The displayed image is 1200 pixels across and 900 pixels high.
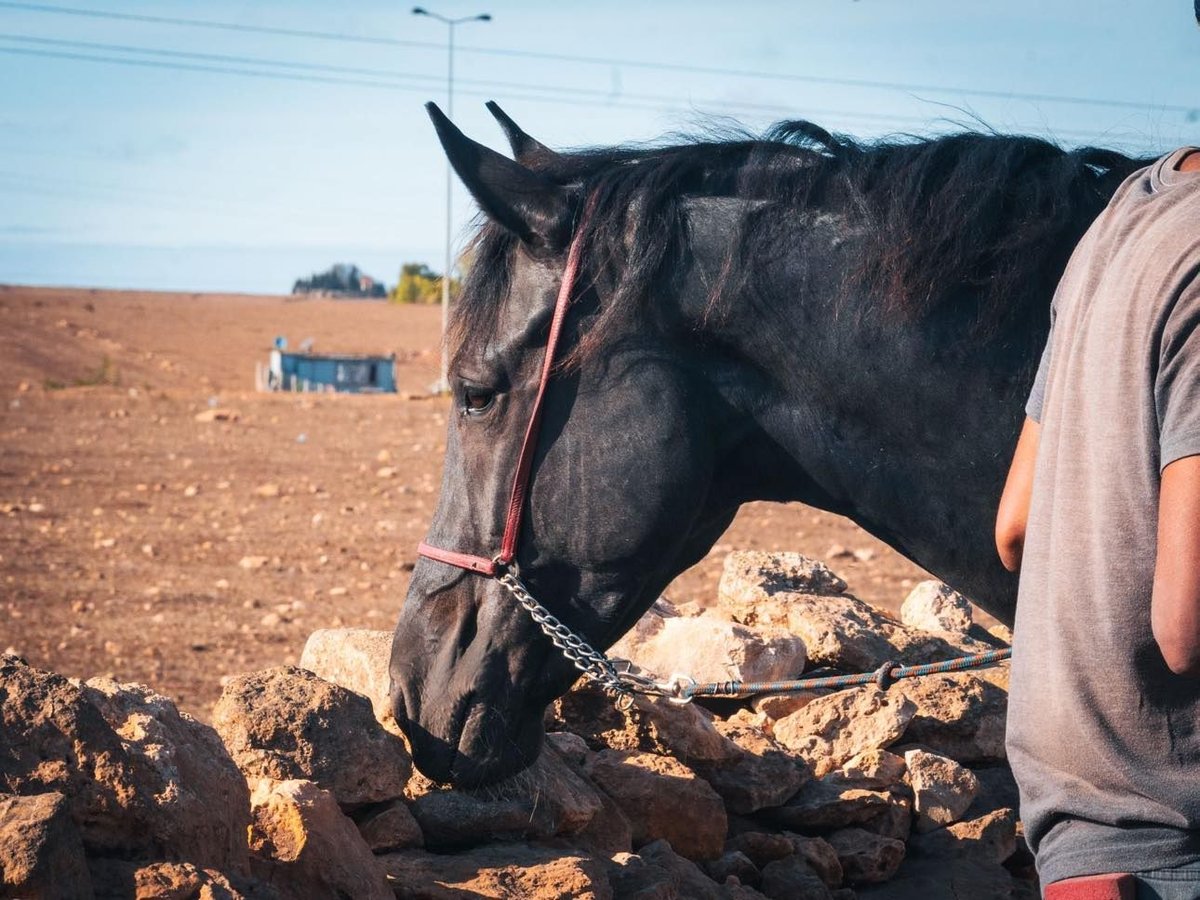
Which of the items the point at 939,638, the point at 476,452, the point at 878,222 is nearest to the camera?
the point at 878,222

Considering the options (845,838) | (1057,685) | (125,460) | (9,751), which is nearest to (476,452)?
(9,751)

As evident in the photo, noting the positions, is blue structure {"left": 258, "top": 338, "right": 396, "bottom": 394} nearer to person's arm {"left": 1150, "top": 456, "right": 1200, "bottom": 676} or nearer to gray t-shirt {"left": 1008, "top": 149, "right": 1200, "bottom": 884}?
gray t-shirt {"left": 1008, "top": 149, "right": 1200, "bottom": 884}

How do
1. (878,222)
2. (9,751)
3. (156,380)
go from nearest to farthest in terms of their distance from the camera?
(9,751) < (878,222) < (156,380)

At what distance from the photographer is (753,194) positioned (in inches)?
109

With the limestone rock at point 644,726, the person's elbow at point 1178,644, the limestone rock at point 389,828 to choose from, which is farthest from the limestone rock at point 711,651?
the person's elbow at point 1178,644

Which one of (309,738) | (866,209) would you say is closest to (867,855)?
(309,738)

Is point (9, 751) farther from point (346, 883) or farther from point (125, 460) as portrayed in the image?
point (125, 460)

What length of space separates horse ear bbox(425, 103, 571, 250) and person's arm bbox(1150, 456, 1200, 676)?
1.51m

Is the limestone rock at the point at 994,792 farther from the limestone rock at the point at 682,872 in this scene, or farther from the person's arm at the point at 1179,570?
the person's arm at the point at 1179,570

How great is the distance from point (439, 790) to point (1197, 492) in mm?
2416

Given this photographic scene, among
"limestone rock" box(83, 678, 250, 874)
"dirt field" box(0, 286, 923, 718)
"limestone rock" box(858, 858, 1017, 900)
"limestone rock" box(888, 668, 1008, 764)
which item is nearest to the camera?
"limestone rock" box(83, 678, 250, 874)

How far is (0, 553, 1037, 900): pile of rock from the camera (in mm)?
2424

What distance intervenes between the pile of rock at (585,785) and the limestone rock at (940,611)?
1 cm

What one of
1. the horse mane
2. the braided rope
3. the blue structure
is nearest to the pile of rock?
the braided rope
